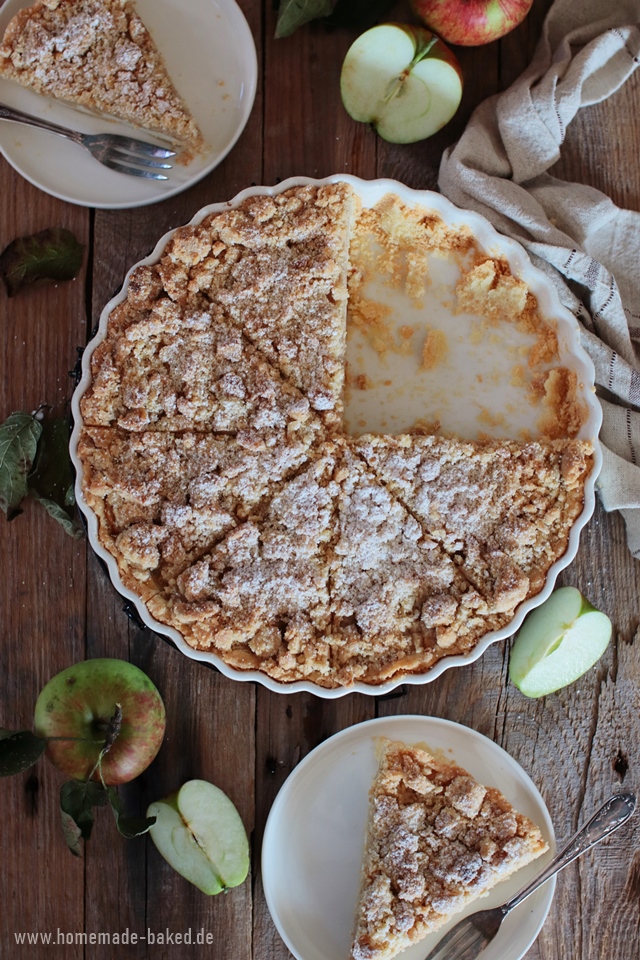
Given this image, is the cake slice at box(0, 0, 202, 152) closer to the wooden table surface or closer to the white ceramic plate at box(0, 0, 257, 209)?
the white ceramic plate at box(0, 0, 257, 209)

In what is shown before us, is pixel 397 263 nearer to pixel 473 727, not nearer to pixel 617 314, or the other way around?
pixel 617 314

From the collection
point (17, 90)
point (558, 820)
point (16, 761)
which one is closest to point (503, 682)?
point (558, 820)

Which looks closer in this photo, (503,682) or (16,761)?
(16,761)

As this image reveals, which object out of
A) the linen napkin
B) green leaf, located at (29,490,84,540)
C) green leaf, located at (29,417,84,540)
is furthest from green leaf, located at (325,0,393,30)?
green leaf, located at (29,490,84,540)

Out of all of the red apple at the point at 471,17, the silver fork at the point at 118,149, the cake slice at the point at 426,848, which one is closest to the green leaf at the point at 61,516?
the silver fork at the point at 118,149

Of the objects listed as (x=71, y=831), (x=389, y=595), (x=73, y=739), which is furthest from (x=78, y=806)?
(x=389, y=595)

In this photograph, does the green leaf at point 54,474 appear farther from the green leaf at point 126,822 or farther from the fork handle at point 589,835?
the fork handle at point 589,835
